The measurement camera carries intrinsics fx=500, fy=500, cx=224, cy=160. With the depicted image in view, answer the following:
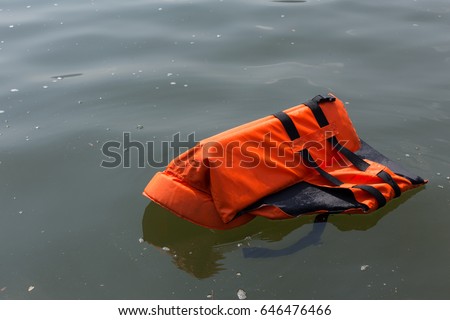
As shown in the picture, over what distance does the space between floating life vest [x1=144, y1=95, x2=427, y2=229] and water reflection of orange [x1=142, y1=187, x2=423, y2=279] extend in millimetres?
92

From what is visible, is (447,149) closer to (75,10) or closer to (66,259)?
(66,259)

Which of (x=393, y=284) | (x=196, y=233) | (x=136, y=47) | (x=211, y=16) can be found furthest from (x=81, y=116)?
(x=393, y=284)

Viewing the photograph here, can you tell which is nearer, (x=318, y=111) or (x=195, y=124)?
(x=318, y=111)

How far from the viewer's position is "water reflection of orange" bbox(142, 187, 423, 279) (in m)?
3.30

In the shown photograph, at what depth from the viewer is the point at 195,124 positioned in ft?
15.5

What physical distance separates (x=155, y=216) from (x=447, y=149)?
246 cm

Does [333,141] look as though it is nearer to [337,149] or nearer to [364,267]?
[337,149]

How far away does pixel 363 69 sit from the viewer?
216 inches

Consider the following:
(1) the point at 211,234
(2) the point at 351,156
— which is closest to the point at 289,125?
(2) the point at 351,156

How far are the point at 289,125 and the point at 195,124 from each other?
1324mm

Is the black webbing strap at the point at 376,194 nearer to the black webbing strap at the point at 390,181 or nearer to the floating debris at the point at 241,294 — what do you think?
the black webbing strap at the point at 390,181

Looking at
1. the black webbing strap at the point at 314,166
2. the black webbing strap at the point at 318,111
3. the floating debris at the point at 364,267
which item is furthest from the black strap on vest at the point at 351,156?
the floating debris at the point at 364,267

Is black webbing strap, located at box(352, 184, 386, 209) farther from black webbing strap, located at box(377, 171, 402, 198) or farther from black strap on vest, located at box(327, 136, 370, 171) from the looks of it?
black strap on vest, located at box(327, 136, 370, 171)

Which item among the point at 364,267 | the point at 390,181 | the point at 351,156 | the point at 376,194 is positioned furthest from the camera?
the point at 351,156
